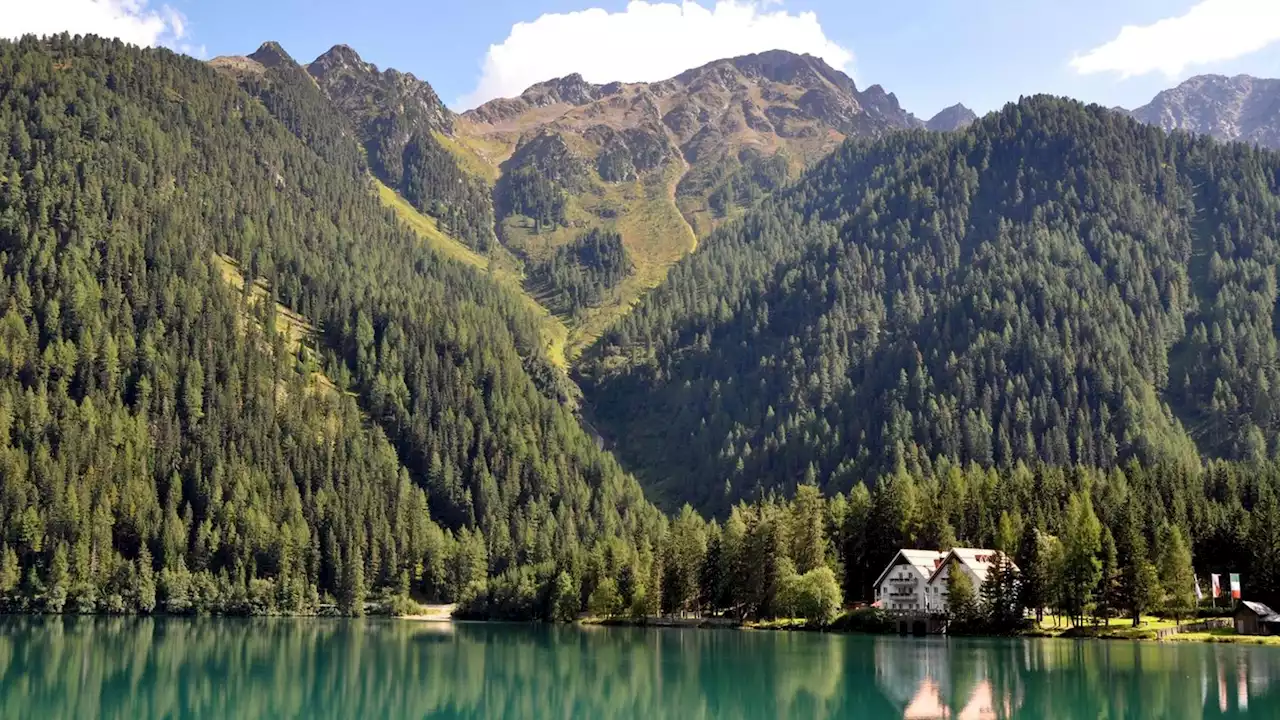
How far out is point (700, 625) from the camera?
141875mm

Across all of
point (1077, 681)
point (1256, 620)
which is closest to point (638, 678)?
point (1077, 681)

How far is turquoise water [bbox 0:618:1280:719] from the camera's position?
197 ft

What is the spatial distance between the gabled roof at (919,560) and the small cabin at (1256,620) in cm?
3230

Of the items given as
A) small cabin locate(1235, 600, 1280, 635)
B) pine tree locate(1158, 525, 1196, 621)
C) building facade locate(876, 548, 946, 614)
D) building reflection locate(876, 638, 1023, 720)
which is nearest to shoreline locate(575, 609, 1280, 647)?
small cabin locate(1235, 600, 1280, 635)

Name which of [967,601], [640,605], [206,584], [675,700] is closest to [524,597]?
[640,605]

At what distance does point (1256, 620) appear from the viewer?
10494cm

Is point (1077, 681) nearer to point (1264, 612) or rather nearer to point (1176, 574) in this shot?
point (1264, 612)

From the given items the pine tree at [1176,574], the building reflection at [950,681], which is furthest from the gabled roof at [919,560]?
the building reflection at [950,681]

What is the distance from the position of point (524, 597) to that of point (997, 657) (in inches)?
3741

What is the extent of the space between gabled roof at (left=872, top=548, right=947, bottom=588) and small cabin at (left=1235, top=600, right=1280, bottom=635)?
1272 inches

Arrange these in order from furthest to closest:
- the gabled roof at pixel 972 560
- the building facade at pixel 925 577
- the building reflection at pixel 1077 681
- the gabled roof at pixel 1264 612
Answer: the gabled roof at pixel 972 560, the building facade at pixel 925 577, the gabled roof at pixel 1264 612, the building reflection at pixel 1077 681

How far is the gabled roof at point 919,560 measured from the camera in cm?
13300

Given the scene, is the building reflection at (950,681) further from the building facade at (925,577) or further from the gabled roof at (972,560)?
the gabled roof at (972,560)

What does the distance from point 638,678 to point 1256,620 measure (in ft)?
201
